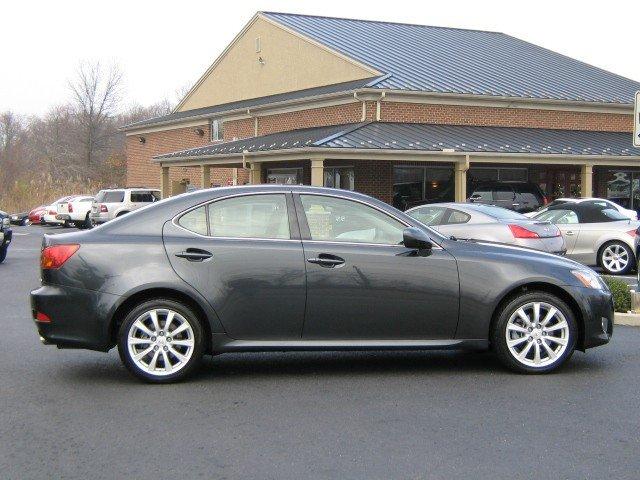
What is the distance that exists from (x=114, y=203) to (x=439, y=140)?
1524 cm

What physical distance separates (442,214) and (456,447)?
998 cm

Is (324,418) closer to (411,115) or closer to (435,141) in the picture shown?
(435,141)

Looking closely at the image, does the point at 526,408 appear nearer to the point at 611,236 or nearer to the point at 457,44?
the point at 611,236

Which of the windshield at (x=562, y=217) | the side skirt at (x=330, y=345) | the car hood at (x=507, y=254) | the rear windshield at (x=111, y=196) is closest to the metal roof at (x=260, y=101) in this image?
the rear windshield at (x=111, y=196)

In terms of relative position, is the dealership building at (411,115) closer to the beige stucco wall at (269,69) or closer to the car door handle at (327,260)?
the beige stucco wall at (269,69)

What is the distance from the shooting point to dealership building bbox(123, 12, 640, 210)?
27.3 meters

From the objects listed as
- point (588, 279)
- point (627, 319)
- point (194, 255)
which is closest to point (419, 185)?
point (627, 319)

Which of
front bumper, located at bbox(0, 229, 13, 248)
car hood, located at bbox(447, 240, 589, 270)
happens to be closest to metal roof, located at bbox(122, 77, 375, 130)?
front bumper, located at bbox(0, 229, 13, 248)

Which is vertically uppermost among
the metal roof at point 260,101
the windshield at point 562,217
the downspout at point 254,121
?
the metal roof at point 260,101

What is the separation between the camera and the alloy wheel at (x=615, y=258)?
16781 mm

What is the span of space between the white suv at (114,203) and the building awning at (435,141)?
478cm

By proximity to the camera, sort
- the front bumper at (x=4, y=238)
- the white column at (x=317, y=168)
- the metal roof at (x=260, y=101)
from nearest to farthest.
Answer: the front bumper at (x=4, y=238) → the white column at (x=317, y=168) → the metal roof at (x=260, y=101)

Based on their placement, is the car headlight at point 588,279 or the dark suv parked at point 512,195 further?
the dark suv parked at point 512,195

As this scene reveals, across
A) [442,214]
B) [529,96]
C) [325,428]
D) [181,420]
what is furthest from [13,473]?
[529,96]
